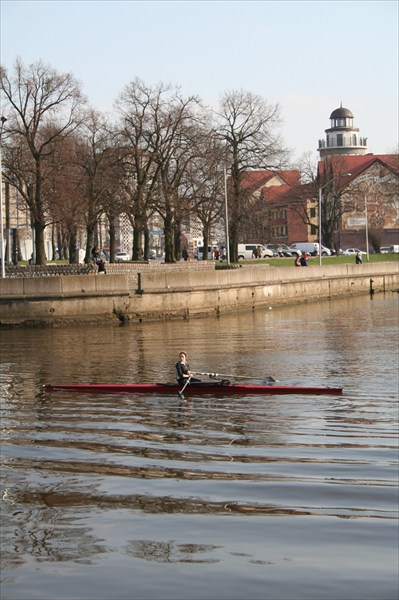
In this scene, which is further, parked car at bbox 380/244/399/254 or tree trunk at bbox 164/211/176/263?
parked car at bbox 380/244/399/254

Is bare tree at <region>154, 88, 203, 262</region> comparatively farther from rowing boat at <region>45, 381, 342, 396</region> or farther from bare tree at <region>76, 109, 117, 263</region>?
rowing boat at <region>45, 381, 342, 396</region>

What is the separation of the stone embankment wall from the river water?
1511 centimetres

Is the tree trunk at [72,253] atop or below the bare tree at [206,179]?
below

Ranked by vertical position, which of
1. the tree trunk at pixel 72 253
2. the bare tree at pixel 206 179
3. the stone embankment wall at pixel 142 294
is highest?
the bare tree at pixel 206 179

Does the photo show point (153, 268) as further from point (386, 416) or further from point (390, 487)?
point (390, 487)

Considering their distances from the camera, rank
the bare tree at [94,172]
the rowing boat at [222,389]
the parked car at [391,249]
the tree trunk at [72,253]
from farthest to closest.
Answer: the parked car at [391,249], the tree trunk at [72,253], the bare tree at [94,172], the rowing boat at [222,389]

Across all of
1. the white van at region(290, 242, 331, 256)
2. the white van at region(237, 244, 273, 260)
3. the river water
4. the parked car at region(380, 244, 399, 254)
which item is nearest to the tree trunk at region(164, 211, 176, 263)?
the white van at region(237, 244, 273, 260)

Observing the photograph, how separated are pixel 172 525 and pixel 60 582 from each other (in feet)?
7.73

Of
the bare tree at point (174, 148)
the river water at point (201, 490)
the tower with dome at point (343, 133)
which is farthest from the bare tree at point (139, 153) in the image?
the tower with dome at point (343, 133)

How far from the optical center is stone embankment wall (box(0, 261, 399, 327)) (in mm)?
47312

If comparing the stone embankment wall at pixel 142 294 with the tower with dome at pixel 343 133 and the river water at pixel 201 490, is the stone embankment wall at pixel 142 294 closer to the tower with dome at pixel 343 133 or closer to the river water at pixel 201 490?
the river water at pixel 201 490

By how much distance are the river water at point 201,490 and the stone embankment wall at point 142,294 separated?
15.1 meters

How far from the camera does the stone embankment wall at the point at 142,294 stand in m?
47.3

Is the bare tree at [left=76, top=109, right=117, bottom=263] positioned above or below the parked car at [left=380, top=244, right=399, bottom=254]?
above
